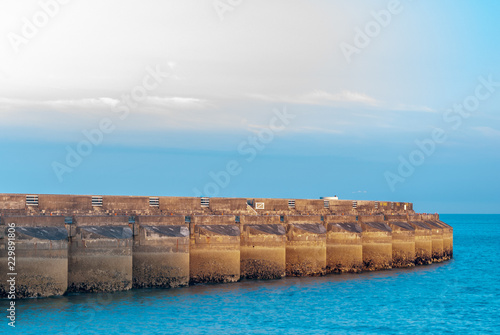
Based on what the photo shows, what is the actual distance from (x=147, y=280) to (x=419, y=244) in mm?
27928

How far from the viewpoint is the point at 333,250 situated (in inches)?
1667

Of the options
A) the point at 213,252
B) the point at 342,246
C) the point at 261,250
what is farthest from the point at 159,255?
the point at 342,246

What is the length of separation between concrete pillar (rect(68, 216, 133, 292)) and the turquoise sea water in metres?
0.64

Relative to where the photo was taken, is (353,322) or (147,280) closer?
(353,322)

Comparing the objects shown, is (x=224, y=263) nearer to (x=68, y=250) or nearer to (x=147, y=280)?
(x=147, y=280)

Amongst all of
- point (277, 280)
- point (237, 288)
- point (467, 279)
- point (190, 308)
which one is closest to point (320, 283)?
point (277, 280)

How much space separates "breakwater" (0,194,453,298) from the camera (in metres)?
29.6

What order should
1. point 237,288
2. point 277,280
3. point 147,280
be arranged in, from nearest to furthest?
point 147,280, point 237,288, point 277,280

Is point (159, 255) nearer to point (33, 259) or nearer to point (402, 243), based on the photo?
point (33, 259)

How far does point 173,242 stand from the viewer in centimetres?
3322

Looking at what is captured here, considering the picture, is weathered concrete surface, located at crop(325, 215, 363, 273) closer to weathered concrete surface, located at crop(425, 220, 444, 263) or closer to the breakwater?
the breakwater

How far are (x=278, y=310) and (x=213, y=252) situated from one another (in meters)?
5.97

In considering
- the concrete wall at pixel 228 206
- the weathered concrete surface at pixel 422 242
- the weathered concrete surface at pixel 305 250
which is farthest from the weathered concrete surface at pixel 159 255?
the weathered concrete surface at pixel 422 242

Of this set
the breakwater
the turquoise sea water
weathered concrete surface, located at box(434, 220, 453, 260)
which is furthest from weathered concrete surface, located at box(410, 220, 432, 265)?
the turquoise sea water
